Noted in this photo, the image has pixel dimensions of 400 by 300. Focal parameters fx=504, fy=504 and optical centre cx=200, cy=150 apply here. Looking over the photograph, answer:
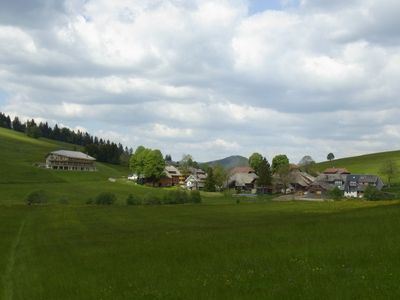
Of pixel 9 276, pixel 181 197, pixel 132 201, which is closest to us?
pixel 9 276

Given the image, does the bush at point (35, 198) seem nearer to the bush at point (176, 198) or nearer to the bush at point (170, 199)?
the bush at point (170, 199)

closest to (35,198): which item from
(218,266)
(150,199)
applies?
(150,199)

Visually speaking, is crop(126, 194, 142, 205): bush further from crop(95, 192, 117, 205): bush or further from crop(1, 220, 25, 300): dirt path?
crop(1, 220, 25, 300): dirt path

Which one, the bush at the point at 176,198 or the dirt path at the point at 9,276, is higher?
the bush at the point at 176,198

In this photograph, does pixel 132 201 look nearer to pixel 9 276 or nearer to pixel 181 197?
pixel 181 197

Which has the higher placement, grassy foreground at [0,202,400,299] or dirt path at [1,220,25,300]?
grassy foreground at [0,202,400,299]

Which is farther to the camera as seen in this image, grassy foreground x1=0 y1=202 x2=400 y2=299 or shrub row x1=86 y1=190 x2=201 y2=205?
shrub row x1=86 y1=190 x2=201 y2=205

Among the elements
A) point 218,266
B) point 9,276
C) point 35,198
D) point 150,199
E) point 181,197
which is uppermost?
point 181,197

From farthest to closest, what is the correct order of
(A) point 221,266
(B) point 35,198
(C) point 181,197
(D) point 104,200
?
(C) point 181,197 → (D) point 104,200 → (B) point 35,198 → (A) point 221,266

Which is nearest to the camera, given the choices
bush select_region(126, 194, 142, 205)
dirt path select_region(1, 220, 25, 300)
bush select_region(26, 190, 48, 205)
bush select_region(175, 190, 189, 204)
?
dirt path select_region(1, 220, 25, 300)

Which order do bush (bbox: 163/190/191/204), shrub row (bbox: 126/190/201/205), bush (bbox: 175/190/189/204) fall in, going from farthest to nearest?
bush (bbox: 175/190/189/204)
bush (bbox: 163/190/191/204)
shrub row (bbox: 126/190/201/205)

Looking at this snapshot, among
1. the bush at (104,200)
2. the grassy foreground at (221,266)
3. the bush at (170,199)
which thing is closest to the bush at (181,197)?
the bush at (170,199)

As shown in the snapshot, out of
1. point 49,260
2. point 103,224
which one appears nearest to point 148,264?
point 49,260

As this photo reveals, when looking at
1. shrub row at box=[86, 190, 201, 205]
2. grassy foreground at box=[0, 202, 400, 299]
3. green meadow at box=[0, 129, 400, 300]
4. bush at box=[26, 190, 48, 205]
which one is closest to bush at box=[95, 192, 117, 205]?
shrub row at box=[86, 190, 201, 205]
